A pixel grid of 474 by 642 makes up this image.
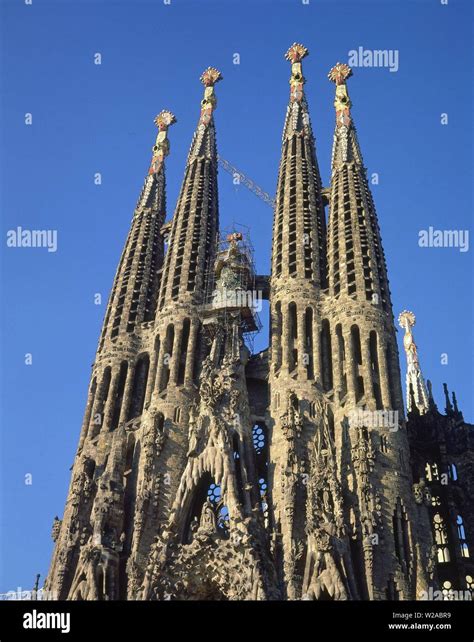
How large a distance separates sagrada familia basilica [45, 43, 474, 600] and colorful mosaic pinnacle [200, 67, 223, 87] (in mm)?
10911

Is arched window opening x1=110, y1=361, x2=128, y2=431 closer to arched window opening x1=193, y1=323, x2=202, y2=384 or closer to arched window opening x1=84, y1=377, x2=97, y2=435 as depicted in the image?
arched window opening x1=84, y1=377, x2=97, y2=435

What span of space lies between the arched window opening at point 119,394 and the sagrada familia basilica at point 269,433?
3.0 inches

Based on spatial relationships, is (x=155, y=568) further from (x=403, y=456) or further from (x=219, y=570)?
(x=403, y=456)

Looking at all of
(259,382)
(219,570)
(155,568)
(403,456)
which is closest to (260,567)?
(219,570)

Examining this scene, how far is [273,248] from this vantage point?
4241 centimetres

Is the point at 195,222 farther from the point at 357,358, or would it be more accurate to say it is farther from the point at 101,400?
the point at 357,358

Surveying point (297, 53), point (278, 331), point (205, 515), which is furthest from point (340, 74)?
point (205, 515)

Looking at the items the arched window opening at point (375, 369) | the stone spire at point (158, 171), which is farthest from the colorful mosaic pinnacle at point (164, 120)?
the arched window opening at point (375, 369)

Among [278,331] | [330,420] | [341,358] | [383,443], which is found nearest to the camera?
[383,443]

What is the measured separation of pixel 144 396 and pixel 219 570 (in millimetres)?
11812

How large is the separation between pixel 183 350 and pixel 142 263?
8.05m

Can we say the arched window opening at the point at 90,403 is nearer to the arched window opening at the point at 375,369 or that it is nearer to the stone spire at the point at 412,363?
the arched window opening at the point at 375,369

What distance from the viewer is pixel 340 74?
51281 millimetres

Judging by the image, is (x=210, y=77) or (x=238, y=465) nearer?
(x=238, y=465)
